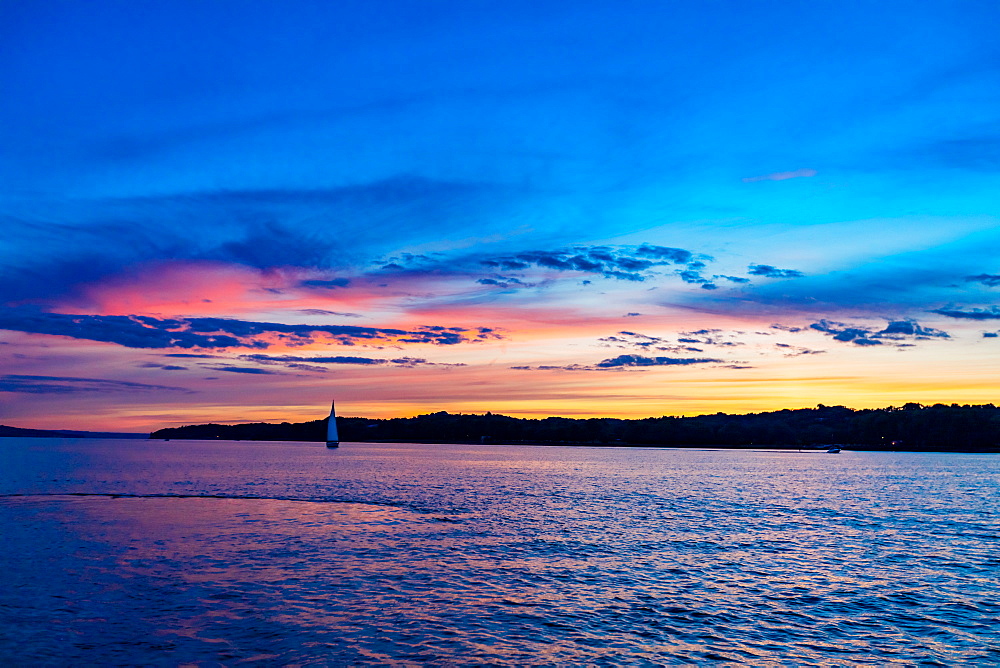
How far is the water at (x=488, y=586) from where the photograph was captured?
66.6ft

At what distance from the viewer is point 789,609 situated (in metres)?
25.3

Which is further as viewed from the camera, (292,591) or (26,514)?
(26,514)

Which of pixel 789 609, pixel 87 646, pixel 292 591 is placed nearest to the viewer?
pixel 87 646

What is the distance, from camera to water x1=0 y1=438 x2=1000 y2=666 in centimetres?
2031

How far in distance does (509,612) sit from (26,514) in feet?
147

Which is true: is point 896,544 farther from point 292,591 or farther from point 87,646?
point 87,646

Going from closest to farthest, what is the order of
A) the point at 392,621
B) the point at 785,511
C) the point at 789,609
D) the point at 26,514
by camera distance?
A: the point at 392,621 → the point at 789,609 → the point at 26,514 → the point at 785,511

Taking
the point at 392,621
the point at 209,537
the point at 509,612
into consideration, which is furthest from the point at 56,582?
the point at 509,612

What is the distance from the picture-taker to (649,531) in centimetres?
4625

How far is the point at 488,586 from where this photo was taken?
28703 millimetres

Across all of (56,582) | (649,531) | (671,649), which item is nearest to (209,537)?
(56,582)

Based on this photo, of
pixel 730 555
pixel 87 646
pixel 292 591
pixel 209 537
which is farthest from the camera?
pixel 209 537

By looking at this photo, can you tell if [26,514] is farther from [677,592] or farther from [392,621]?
[677,592]

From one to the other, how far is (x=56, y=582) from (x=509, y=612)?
18795mm
